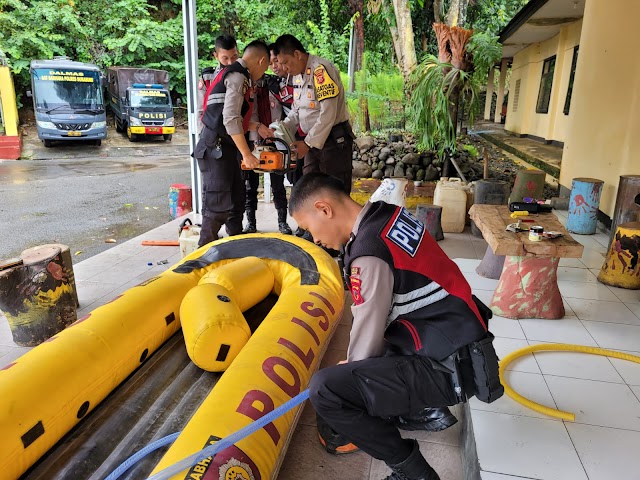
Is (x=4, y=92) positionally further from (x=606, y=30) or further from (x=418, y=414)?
(x=418, y=414)

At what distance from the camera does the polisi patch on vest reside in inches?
58.0

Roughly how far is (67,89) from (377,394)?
1664cm

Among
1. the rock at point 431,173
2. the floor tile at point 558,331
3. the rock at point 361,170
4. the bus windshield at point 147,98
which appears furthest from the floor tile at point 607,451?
the bus windshield at point 147,98

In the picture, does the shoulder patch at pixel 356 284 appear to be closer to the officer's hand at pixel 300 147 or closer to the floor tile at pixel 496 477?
the floor tile at pixel 496 477

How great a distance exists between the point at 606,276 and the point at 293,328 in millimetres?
2513

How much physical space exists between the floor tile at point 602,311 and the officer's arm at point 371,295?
6.89ft

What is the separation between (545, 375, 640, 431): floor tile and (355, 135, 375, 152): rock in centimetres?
715

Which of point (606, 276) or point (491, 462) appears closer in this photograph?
point (491, 462)

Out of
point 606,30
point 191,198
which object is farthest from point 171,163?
point 606,30

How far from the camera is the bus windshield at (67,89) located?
14766 mm

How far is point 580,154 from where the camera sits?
6133 millimetres

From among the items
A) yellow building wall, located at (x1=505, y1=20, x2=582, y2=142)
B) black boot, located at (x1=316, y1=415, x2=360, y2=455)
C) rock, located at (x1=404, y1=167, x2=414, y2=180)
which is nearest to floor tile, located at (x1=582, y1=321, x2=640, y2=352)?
black boot, located at (x1=316, y1=415, x2=360, y2=455)

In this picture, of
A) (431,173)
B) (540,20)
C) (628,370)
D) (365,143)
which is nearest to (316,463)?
(628,370)

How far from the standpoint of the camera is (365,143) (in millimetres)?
9195
